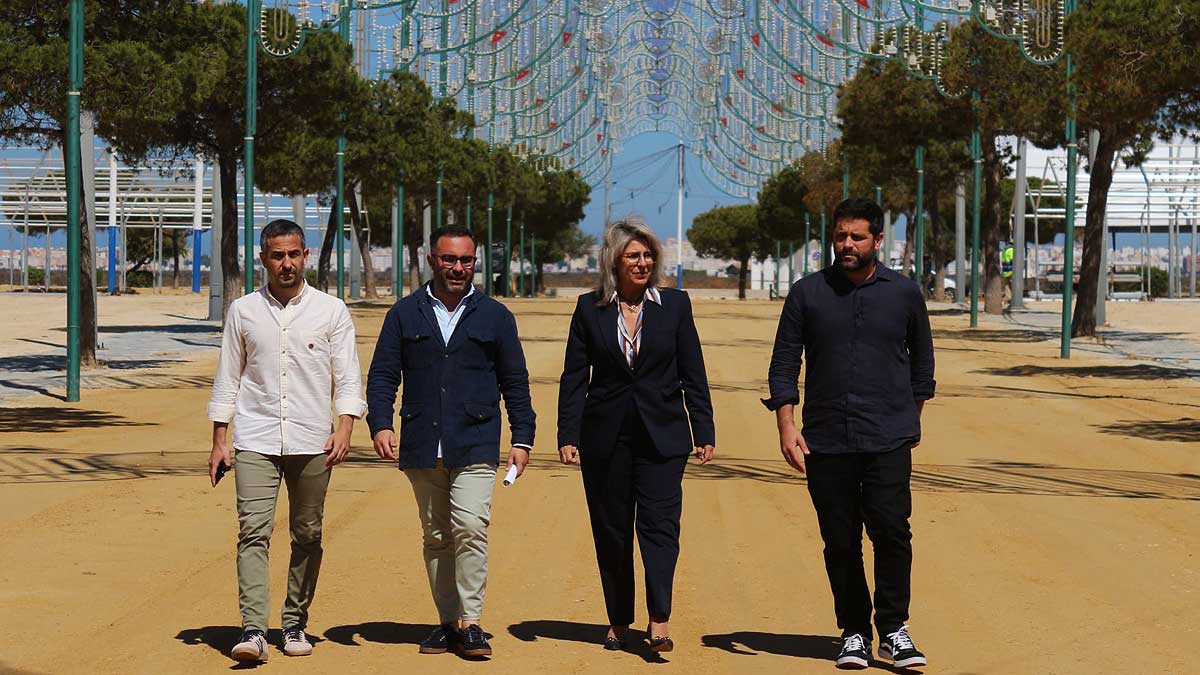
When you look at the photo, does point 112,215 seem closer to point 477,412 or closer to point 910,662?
point 477,412

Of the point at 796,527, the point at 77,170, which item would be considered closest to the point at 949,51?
the point at 77,170

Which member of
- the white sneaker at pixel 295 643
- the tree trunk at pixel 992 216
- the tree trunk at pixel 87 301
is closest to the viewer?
the white sneaker at pixel 295 643

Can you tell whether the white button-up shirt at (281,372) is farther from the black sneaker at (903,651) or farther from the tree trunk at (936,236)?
the tree trunk at (936,236)

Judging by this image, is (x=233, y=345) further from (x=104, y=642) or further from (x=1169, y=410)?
(x=1169, y=410)

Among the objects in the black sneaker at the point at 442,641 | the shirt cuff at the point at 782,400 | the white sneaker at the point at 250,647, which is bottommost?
the black sneaker at the point at 442,641

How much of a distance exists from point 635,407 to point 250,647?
1.70 meters

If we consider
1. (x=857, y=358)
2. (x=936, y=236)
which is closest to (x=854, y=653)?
(x=857, y=358)

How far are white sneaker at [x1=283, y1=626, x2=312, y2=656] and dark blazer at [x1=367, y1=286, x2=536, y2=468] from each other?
2.62 ft

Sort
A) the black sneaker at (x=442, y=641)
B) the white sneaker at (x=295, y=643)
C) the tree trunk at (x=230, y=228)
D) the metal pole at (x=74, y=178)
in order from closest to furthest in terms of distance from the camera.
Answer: the white sneaker at (x=295, y=643), the black sneaker at (x=442, y=641), the metal pole at (x=74, y=178), the tree trunk at (x=230, y=228)

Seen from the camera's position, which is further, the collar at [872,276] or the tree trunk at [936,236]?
the tree trunk at [936,236]

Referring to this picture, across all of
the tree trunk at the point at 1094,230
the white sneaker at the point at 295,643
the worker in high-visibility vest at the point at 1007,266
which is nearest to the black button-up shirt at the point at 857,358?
the white sneaker at the point at 295,643

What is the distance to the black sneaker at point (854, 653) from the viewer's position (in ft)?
22.0

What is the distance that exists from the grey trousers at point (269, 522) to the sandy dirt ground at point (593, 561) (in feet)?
0.76

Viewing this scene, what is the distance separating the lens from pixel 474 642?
6.75 m
